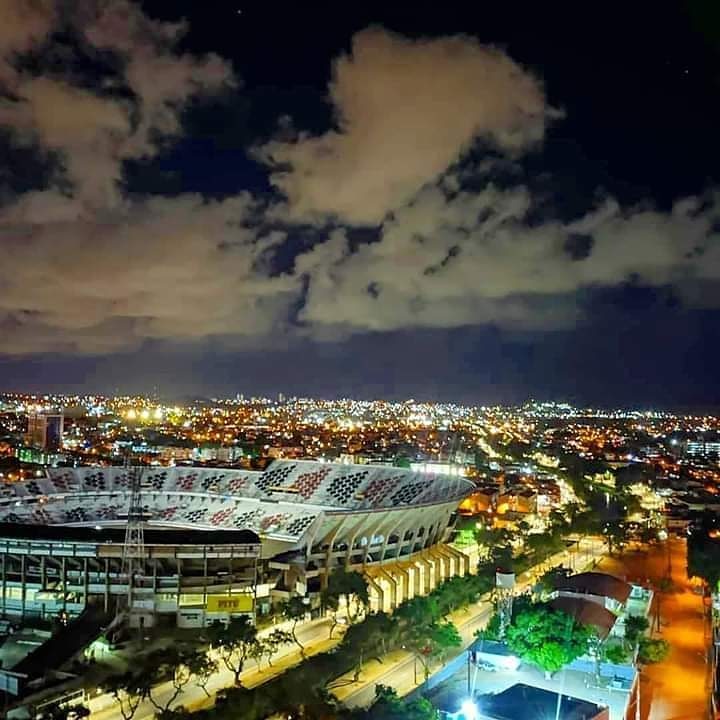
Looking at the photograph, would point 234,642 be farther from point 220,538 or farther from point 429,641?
point 220,538

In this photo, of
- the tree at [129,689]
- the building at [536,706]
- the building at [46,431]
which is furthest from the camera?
the building at [46,431]

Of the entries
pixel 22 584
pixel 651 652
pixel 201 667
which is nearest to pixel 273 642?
pixel 201 667

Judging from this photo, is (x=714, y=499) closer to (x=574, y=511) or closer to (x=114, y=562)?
(x=574, y=511)

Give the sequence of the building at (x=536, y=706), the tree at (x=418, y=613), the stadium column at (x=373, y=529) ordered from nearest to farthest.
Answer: the building at (x=536, y=706) → the tree at (x=418, y=613) → the stadium column at (x=373, y=529)

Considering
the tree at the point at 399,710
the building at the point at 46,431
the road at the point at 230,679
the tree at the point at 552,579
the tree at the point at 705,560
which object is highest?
the building at the point at 46,431

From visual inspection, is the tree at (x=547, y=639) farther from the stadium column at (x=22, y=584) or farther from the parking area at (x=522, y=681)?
the stadium column at (x=22, y=584)

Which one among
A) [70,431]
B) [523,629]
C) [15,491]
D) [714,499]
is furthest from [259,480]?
[70,431]

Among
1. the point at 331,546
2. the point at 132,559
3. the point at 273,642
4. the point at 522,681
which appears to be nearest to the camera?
the point at 522,681

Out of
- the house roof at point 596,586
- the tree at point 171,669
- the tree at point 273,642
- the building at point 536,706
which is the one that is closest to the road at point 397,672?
the tree at point 273,642

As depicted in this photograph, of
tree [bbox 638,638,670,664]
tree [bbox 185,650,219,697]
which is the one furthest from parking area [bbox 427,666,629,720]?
tree [bbox 185,650,219,697]
